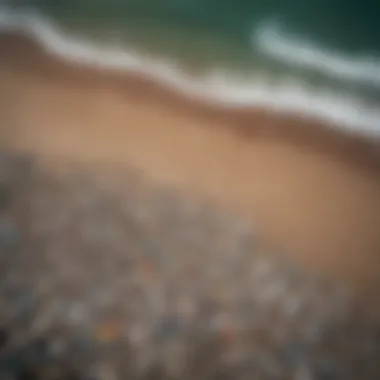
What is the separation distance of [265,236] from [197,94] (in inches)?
10.1

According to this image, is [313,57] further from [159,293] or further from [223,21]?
[159,293]

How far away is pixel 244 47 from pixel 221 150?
17 centimetres

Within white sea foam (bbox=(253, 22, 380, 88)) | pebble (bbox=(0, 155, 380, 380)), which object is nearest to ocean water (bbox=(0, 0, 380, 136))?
white sea foam (bbox=(253, 22, 380, 88))

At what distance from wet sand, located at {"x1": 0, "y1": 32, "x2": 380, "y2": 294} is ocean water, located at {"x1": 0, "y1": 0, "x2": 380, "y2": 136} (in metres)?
0.03

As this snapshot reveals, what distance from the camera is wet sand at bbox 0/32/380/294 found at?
932mm

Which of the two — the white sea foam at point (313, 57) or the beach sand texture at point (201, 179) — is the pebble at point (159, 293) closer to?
the beach sand texture at point (201, 179)

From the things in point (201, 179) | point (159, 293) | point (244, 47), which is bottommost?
point (159, 293)

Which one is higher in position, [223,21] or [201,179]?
[223,21]

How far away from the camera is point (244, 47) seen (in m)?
1.00

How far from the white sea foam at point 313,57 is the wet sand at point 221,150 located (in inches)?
3.4

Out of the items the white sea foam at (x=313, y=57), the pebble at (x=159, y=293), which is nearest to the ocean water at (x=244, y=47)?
the white sea foam at (x=313, y=57)

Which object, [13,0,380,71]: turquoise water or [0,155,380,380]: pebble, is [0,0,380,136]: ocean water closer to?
[13,0,380,71]: turquoise water

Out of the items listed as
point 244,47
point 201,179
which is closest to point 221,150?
point 201,179

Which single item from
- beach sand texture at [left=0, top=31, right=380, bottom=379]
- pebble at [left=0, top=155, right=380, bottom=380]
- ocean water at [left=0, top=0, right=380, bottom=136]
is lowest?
Result: pebble at [left=0, top=155, right=380, bottom=380]
